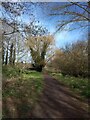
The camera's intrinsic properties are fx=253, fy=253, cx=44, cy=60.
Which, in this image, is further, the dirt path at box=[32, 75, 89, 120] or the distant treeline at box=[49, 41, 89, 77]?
the distant treeline at box=[49, 41, 89, 77]

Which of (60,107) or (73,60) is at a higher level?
(73,60)

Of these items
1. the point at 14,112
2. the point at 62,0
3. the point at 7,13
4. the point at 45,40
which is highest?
the point at 62,0

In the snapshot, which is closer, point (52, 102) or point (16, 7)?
point (52, 102)

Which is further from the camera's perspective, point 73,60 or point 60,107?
point 73,60

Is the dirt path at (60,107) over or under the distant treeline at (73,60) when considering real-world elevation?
under

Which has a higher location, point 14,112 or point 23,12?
point 23,12

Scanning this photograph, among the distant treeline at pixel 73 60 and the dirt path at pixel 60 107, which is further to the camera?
the distant treeline at pixel 73 60

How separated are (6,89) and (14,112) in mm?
3402

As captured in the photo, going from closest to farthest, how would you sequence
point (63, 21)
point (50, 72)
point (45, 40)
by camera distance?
1. point (45, 40)
2. point (63, 21)
3. point (50, 72)

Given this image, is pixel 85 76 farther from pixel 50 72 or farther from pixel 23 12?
pixel 23 12

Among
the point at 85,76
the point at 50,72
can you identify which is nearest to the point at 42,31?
the point at 85,76

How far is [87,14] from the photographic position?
1362 centimetres

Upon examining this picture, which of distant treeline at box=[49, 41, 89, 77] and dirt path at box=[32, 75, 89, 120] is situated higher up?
distant treeline at box=[49, 41, 89, 77]

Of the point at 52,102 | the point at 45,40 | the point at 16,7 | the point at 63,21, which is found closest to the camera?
the point at 52,102
